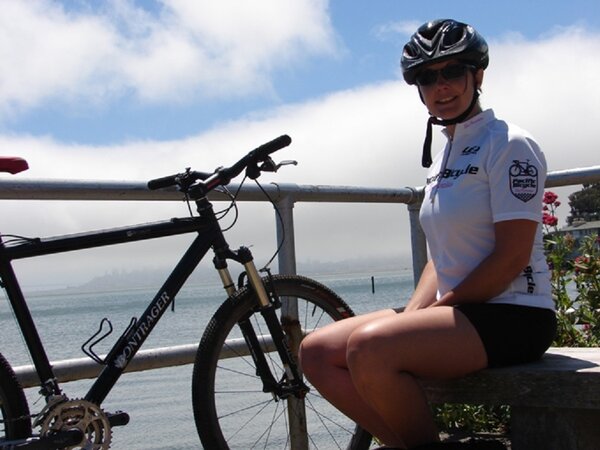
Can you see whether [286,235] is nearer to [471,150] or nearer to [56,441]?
[471,150]

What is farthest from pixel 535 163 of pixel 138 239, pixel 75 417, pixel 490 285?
pixel 75 417

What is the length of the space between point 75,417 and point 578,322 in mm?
2341

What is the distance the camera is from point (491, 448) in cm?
212

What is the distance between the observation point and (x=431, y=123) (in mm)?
2596

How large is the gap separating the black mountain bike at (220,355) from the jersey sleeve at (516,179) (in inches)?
35.6

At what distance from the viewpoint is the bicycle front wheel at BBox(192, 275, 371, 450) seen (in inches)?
112

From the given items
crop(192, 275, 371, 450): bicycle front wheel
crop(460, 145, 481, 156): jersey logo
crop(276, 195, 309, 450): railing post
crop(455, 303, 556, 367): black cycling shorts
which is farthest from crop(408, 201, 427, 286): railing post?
crop(455, 303, 556, 367): black cycling shorts

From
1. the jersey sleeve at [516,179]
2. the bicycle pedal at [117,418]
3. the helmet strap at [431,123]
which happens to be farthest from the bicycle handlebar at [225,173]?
the jersey sleeve at [516,179]

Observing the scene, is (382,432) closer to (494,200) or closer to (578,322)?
(494,200)

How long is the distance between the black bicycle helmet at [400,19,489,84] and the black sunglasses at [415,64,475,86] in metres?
0.02

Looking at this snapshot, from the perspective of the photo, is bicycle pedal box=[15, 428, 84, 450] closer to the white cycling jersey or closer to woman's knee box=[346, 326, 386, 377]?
woman's knee box=[346, 326, 386, 377]

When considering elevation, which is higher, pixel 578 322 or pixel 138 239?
pixel 138 239

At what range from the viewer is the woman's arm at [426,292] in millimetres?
2582

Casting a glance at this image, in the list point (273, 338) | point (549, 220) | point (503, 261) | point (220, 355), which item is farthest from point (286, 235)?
point (549, 220)
